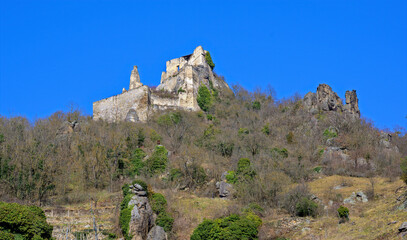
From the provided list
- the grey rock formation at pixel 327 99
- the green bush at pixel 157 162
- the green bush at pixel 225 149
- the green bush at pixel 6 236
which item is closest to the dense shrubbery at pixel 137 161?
the green bush at pixel 157 162

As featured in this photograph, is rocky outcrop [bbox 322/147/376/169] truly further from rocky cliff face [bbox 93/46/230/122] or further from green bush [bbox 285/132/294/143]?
rocky cliff face [bbox 93/46/230/122]

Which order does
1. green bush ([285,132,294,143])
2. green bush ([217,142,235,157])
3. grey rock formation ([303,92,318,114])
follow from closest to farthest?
green bush ([217,142,235,157]) < green bush ([285,132,294,143]) < grey rock formation ([303,92,318,114])

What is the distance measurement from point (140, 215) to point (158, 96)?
2480 centimetres

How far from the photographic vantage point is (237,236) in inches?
993

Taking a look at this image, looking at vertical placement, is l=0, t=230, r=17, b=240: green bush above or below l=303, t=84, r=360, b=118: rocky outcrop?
below

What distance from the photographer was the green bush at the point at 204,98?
175 ft

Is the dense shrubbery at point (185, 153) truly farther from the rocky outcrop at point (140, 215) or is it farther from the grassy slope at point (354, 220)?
the rocky outcrop at point (140, 215)

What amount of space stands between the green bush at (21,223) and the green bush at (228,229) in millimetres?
6962

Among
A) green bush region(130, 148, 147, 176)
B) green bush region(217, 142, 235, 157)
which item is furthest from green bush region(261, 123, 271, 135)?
green bush region(130, 148, 147, 176)

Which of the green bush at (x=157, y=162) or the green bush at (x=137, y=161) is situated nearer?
the green bush at (x=157, y=162)

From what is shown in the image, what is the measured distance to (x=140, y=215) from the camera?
27.8 metres

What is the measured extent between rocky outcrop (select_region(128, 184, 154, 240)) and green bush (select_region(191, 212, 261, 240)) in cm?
286

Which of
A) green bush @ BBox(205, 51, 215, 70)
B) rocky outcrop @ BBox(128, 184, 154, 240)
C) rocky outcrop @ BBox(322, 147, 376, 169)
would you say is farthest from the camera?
green bush @ BBox(205, 51, 215, 70)

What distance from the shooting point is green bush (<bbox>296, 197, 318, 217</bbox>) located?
95.7 ft
